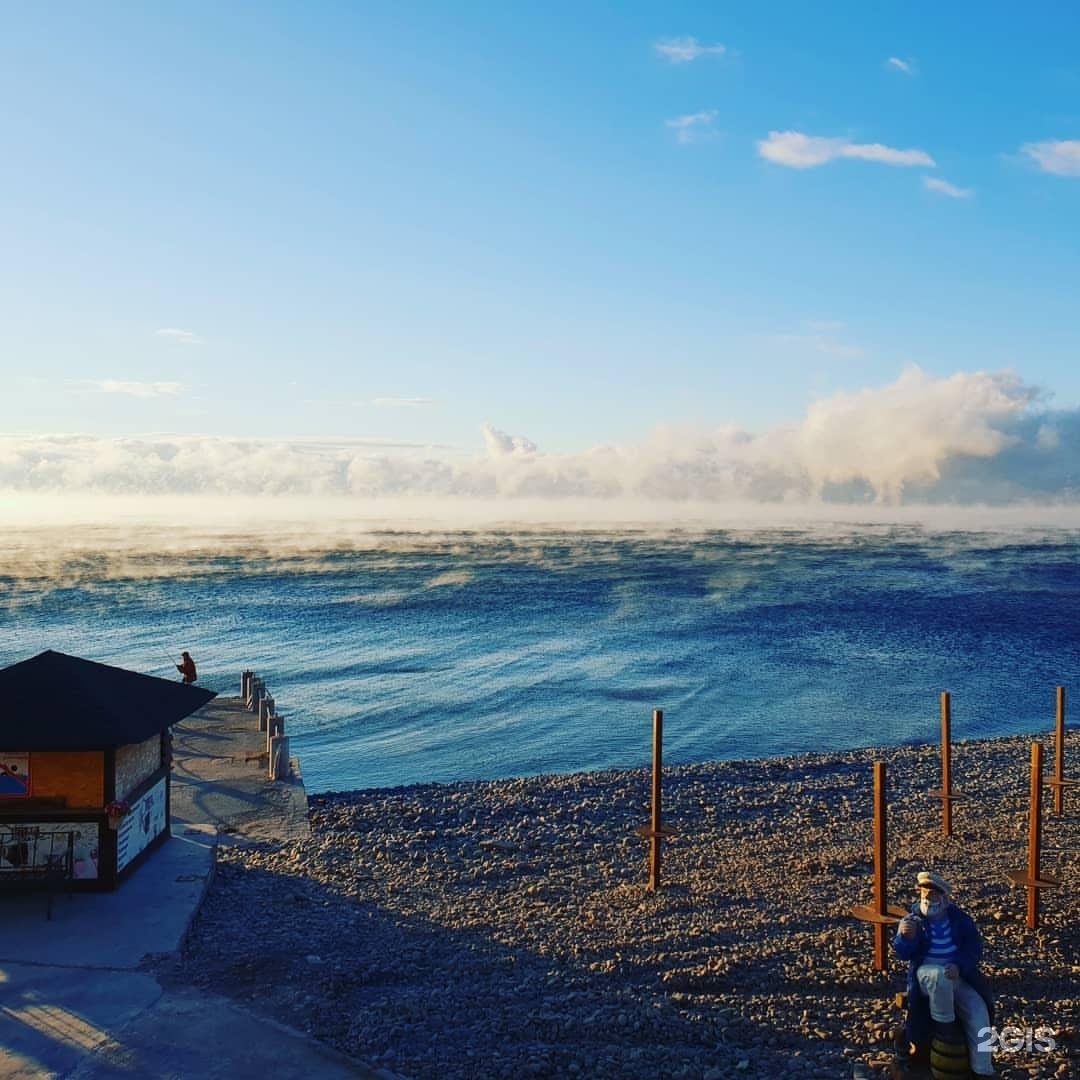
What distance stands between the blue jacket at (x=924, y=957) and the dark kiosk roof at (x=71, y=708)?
375 inches

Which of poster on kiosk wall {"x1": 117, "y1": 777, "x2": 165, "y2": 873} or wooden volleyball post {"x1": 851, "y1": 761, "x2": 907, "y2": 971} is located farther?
poster on kiosk wall {"x1": 117, "y1": 777, "x2": 165, "y2": 873}

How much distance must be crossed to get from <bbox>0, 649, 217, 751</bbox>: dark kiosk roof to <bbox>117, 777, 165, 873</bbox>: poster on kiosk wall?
3.58 ft

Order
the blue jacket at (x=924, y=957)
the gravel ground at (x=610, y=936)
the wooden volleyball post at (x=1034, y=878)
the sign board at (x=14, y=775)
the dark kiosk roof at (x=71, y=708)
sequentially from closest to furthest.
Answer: the blue jacket at (x=924, y=957) → the gravel ground at (x=610, y=936) → the wooden volleyball post at (x=1034, y=878) → the dark kiosk roof at (x=71, y=708) → the sign board at (x=14, y=775)

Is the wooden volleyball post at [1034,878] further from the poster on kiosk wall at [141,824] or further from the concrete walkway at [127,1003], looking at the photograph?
the poster on kiosk wall at [141,824]

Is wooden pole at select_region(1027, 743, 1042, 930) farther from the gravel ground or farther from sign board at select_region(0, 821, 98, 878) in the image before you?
sign board at select_region(0, 821, 98, 878)

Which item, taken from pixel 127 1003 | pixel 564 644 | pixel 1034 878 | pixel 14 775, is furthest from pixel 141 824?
pixel 564 644

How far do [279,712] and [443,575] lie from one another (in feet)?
207

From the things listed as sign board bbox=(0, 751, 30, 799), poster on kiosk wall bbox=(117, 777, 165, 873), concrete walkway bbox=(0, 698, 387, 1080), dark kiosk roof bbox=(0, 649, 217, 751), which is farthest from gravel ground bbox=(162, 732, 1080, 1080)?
sign board bbox=(0, 751, 30, 799)

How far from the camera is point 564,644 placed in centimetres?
5372

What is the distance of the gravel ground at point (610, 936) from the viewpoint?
887cm

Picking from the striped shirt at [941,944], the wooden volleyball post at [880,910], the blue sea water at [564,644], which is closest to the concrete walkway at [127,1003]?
the striped shirt at [941,944]

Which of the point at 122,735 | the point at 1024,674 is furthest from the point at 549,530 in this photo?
the point at 122,735

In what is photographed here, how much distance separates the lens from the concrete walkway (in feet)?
27.5

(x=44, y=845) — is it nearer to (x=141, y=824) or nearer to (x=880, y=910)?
(x=141, y=824)
